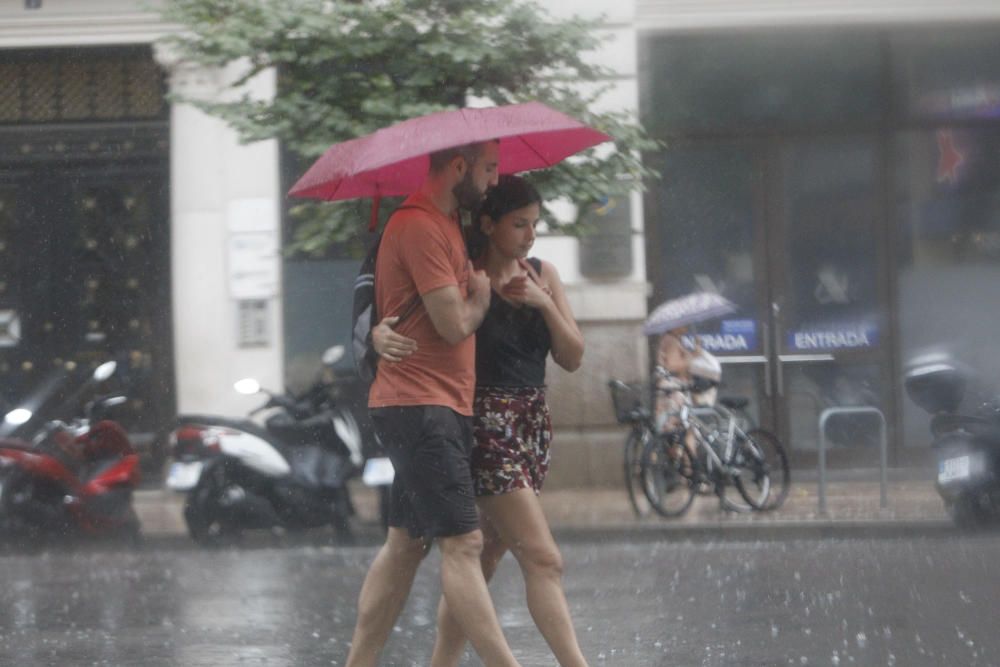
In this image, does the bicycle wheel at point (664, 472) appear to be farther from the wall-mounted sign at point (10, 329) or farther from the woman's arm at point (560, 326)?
the woman's arm at point (560, 326)

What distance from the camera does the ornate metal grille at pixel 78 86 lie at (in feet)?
46.3

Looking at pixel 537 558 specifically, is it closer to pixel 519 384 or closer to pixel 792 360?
pixel 519 384

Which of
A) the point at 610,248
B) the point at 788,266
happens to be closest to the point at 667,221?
the point at 610,248

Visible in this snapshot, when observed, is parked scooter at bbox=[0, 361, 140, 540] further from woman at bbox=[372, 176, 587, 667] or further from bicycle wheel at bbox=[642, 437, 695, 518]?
woman at bbox=[372, 176, 587, 667]

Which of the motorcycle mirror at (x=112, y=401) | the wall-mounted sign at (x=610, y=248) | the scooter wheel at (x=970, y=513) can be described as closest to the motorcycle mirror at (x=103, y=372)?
the motorcycle mirror at (x=112, y=401)

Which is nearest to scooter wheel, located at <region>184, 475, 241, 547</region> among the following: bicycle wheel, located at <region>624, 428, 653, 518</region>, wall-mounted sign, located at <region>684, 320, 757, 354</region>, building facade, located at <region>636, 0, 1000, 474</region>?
bicycle wheel, located at <region>624, 428, 653, 518</region>

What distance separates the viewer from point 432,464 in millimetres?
4652

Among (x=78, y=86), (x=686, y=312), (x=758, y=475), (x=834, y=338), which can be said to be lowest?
(x=758, y=475)

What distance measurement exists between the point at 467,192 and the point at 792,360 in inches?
383

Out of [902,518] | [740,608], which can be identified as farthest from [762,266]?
[740,608]

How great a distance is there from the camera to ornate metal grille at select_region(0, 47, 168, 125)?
14.1 metres

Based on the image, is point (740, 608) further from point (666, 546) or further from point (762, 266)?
point (762, 266)

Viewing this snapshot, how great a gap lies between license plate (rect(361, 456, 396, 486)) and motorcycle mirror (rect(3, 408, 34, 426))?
2102 millimetres

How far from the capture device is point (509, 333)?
4961 millimetres
